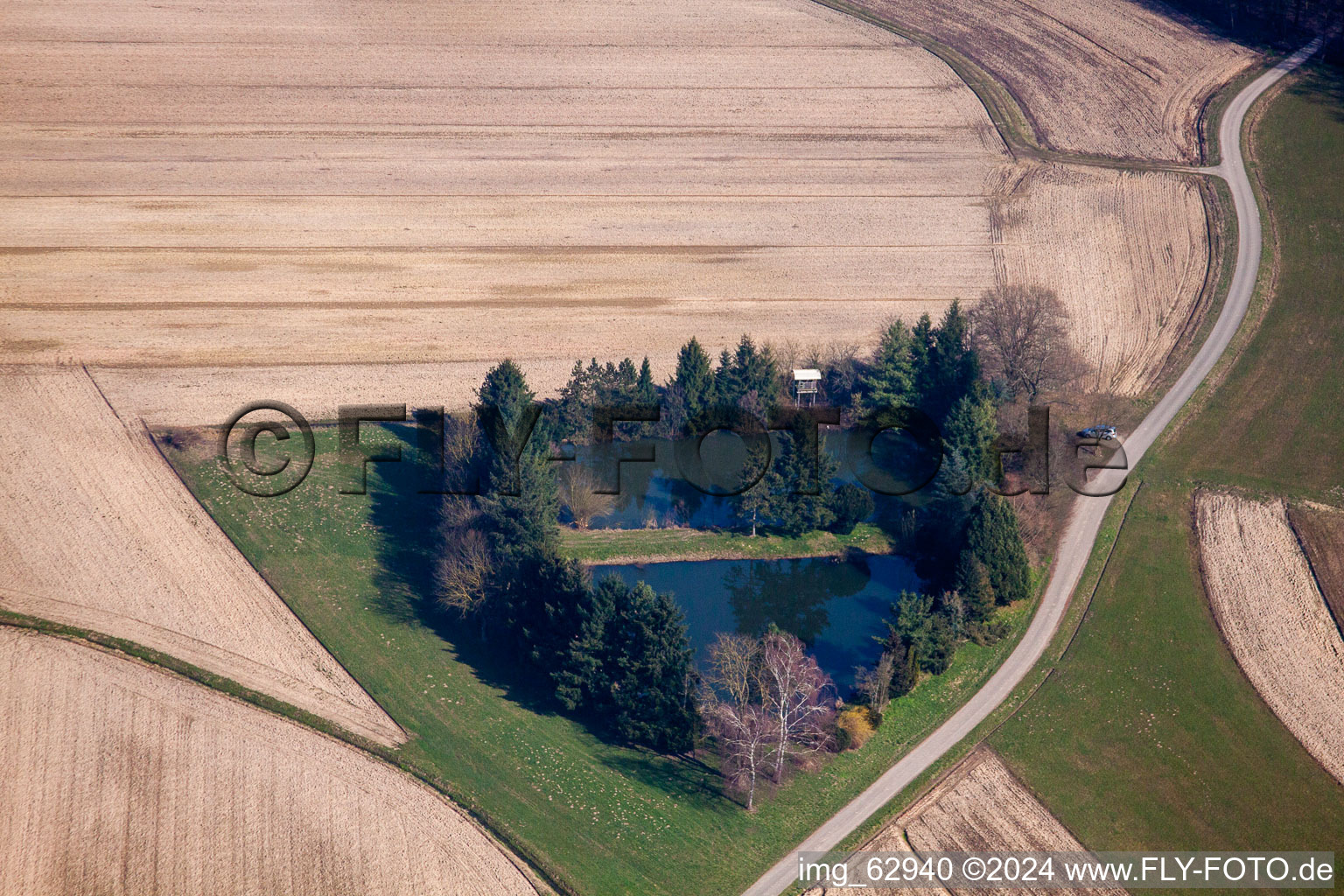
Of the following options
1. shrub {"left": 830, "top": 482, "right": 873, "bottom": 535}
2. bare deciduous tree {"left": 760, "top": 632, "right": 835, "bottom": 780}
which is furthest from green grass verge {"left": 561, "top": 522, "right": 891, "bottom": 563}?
bare deciduous tree {"left": 760, "top": 632, "right": 835, "bottom": 780}

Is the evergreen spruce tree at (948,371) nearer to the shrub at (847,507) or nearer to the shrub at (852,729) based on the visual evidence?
the shrub at (847,507)

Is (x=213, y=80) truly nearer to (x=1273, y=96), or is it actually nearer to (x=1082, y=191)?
(x=1082, y=191)

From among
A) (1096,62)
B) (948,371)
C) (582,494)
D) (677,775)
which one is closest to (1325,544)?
(948,371)

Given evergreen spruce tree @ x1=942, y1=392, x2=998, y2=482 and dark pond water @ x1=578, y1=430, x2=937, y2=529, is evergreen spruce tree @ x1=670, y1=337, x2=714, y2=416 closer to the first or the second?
dark pond water @ x1=578, y1=430, x2=937, y2=529

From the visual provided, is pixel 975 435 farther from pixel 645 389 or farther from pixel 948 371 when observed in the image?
pixel 645 389

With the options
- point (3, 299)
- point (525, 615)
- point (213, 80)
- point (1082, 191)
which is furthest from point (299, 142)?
point (1082, 191)

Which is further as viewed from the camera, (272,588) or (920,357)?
(920,357)
